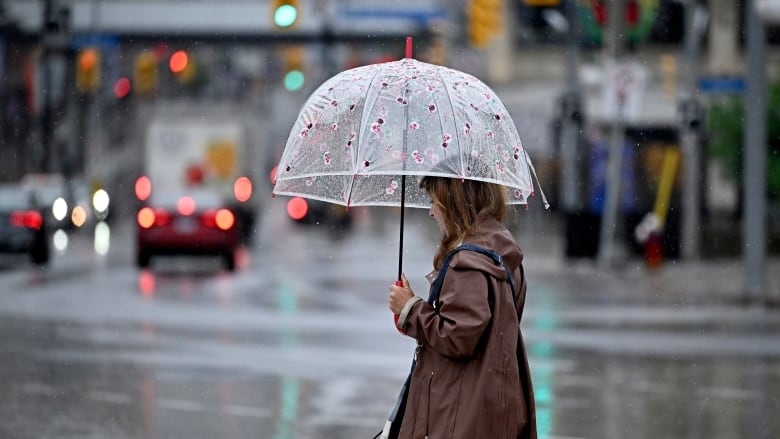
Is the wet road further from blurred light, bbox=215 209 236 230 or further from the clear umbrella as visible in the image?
the clear umbrella

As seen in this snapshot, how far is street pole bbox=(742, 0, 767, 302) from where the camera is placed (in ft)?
67.7

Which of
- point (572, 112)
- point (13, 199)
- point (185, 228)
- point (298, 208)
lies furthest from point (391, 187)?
point (298, 208)

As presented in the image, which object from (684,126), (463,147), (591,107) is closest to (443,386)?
(463,147)

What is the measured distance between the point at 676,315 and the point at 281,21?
628 centimetres

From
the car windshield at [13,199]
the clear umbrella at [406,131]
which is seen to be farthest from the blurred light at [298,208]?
the clear umbrella at [406,131]

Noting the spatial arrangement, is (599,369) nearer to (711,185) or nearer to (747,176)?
(747,176)

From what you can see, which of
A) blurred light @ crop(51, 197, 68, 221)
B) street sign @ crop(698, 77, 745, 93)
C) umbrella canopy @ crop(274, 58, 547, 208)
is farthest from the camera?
blurred light @ crop(51, 197, 68, 221)

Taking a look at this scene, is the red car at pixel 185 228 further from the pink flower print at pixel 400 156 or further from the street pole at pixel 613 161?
the pink flower print at pixel 400 156

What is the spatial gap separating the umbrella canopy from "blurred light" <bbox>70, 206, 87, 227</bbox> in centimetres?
3731

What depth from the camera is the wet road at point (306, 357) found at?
407 inches

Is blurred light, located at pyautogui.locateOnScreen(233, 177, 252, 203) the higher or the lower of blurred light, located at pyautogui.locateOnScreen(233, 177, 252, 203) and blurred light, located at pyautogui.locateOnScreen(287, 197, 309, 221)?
the higher

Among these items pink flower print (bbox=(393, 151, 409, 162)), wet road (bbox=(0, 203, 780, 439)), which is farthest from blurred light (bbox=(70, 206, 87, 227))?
pink flower print (bbox=(393, 151, 409, 162))

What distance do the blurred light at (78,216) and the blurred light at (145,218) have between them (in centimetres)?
1521

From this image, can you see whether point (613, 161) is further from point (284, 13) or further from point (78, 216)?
point (78, 216)
